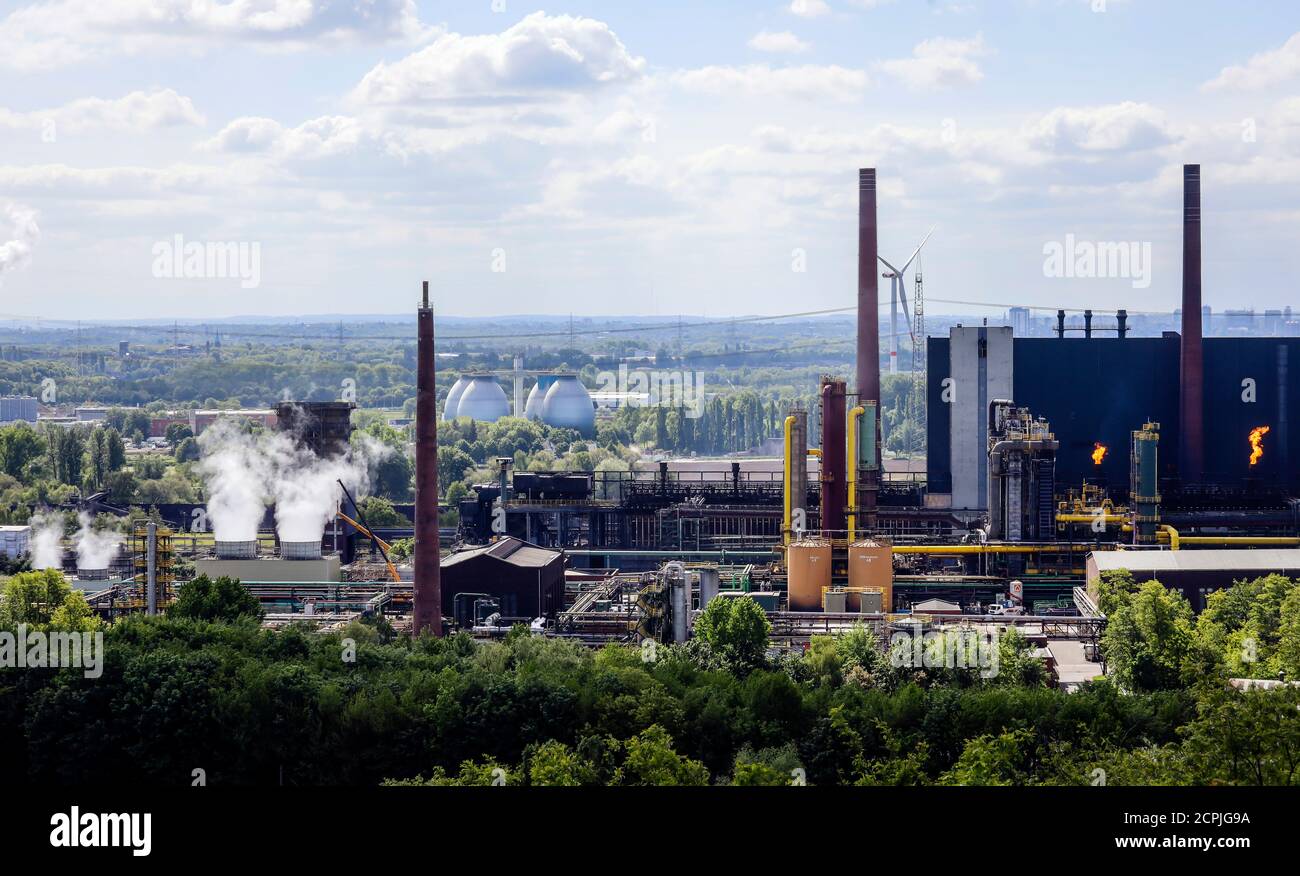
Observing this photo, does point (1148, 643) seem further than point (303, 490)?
No

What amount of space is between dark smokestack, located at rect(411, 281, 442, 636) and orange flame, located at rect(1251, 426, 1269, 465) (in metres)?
31.6

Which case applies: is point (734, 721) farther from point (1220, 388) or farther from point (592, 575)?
point (1220, 388)

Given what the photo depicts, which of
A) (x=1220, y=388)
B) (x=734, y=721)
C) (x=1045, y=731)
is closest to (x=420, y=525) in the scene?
(x=734, y=721)

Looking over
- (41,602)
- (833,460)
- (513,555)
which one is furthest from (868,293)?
(41,602)

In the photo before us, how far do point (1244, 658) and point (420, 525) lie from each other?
18.7 meters

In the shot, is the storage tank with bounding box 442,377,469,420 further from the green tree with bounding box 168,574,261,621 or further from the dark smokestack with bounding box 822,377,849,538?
the green tree with bounding box 168,574,261,621

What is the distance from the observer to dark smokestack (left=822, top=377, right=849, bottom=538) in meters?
52.8

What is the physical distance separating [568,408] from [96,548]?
312 feet

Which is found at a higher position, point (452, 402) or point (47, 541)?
point (452, 402)

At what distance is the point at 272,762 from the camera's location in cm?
3469

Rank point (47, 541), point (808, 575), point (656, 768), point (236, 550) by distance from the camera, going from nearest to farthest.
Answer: point (656, 768)
point (808, 575)
point (236, 550)
point (47, 541)

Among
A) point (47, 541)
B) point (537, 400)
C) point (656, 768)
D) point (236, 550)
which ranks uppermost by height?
point (537, 400)

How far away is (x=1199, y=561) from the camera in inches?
1855

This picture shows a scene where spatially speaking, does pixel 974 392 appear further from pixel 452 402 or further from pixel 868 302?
pixel 452 402
